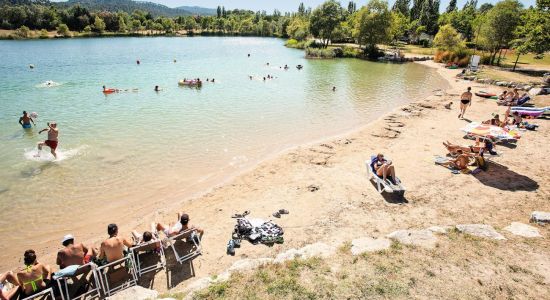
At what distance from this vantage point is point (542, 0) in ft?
101

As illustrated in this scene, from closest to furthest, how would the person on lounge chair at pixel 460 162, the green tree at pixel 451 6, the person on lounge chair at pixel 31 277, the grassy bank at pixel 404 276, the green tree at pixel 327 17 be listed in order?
the grassy bank at pixel 404 276, the person on lounge chair at pixel 31 277, the person on lounge chair at pixel 460 162, the green tree at pixel 327 17, the green tree at pixel 451 6

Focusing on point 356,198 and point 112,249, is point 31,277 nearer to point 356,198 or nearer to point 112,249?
point 112,249

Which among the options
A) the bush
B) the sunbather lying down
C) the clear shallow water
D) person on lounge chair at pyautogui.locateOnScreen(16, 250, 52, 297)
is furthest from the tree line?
person on lounge chair at pyautogui.locateOnScreen(16, 250, 52, 297)

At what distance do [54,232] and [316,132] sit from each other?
1464 cm

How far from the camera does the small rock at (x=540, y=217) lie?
848 centimetres

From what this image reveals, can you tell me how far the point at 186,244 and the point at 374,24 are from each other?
199 ft

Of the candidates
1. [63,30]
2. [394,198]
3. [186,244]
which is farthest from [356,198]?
[63,30]

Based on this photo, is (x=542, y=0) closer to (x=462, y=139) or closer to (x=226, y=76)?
(x=462, y=139)

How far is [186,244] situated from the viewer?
29.3ft

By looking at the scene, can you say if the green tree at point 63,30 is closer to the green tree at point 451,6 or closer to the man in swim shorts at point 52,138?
the man in swim shorts at point 52,138

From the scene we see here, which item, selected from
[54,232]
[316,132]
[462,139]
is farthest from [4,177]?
[462,139]

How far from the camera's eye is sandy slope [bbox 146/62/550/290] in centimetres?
898

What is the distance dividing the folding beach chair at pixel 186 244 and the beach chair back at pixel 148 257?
37 centimetres

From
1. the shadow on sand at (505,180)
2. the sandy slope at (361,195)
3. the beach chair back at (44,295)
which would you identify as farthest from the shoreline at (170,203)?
the shadow on sand at (505,180)
